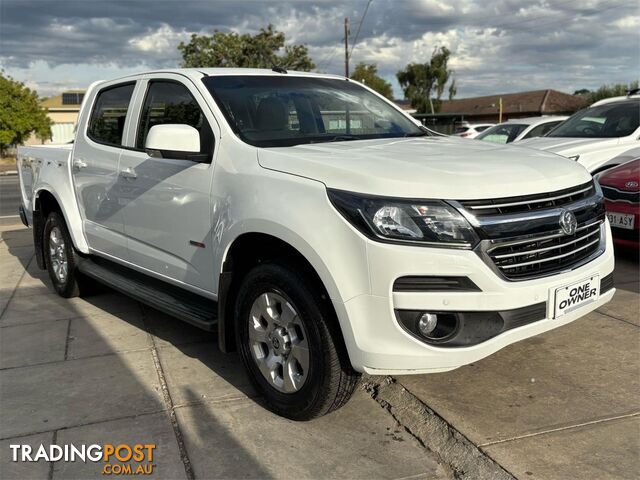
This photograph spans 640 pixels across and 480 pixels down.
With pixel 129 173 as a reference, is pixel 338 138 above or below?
above

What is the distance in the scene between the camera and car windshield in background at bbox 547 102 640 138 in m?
7.96

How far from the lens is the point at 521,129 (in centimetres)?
1192

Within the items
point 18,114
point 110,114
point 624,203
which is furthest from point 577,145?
point 18,114

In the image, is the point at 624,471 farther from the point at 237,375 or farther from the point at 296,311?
the point at 237,375

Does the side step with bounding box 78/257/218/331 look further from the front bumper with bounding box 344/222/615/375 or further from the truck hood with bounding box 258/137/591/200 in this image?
the front bumper with bounding box 344/222/615/375

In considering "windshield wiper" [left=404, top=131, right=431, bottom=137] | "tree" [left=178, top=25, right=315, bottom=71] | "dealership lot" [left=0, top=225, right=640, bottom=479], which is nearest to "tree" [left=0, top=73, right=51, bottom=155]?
"tree" [left=178, top=25, right=315, bottom=71]

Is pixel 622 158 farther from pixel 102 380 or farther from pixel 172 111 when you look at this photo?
pixel 102 380

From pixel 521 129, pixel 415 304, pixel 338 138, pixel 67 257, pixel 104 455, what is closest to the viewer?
pixel 415 304

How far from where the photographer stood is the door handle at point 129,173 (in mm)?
4277

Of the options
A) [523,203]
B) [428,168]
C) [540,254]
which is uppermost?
[428,168]

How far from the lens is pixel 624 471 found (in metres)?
2.76

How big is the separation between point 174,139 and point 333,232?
125 centimetres

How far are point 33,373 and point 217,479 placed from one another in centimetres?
189

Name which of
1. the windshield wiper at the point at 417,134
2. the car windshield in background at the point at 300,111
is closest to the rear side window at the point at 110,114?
the car windshield in background at the point at 300,111
